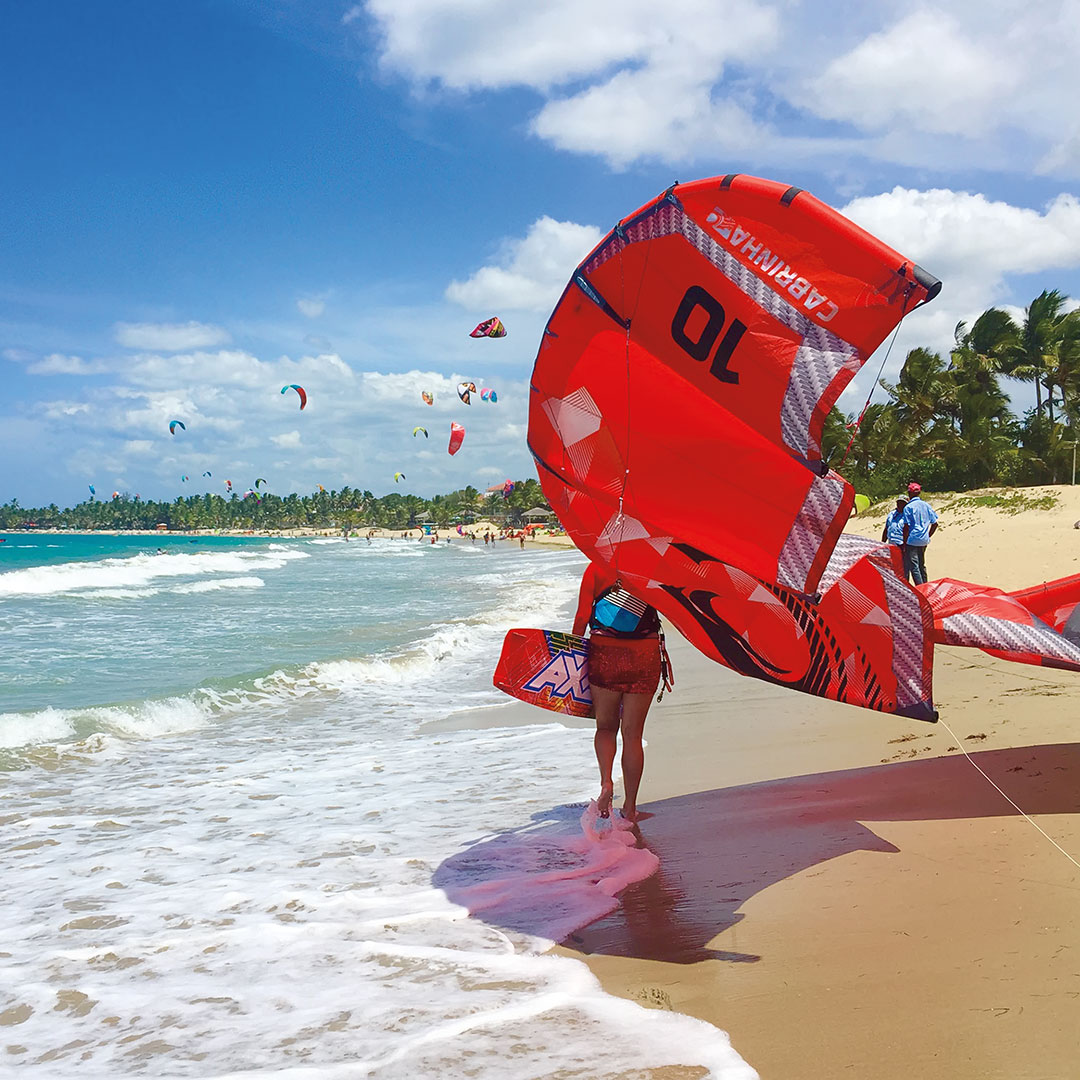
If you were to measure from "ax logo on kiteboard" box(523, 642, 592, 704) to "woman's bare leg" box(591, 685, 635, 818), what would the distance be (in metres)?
0.09

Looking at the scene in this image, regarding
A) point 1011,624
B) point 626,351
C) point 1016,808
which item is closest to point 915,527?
point 1011,624

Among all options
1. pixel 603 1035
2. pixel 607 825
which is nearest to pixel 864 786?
pixel 607 825

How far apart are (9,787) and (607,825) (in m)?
4.05

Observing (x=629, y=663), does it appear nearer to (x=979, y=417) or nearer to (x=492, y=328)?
(x=492, y=328)

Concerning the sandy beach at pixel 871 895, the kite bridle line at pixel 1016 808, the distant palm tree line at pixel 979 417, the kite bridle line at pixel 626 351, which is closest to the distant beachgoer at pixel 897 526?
the sandy beach at pixel 871 895

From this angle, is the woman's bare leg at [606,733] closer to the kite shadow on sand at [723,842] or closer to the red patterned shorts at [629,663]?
the red patterned shorts at [629,663]

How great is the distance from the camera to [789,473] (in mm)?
3100

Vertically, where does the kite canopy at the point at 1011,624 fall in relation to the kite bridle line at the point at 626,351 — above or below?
below

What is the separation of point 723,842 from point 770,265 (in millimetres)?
2328

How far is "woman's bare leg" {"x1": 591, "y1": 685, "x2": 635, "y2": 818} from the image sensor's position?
386 cm

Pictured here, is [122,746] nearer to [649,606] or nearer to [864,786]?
[649,606]

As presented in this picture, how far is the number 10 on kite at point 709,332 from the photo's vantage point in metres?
3.23

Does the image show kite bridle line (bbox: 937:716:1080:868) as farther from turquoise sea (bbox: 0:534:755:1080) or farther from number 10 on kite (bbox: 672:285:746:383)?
number 10 on kite (bbox: 672:285:746:383)

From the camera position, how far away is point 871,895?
297 centimetres
